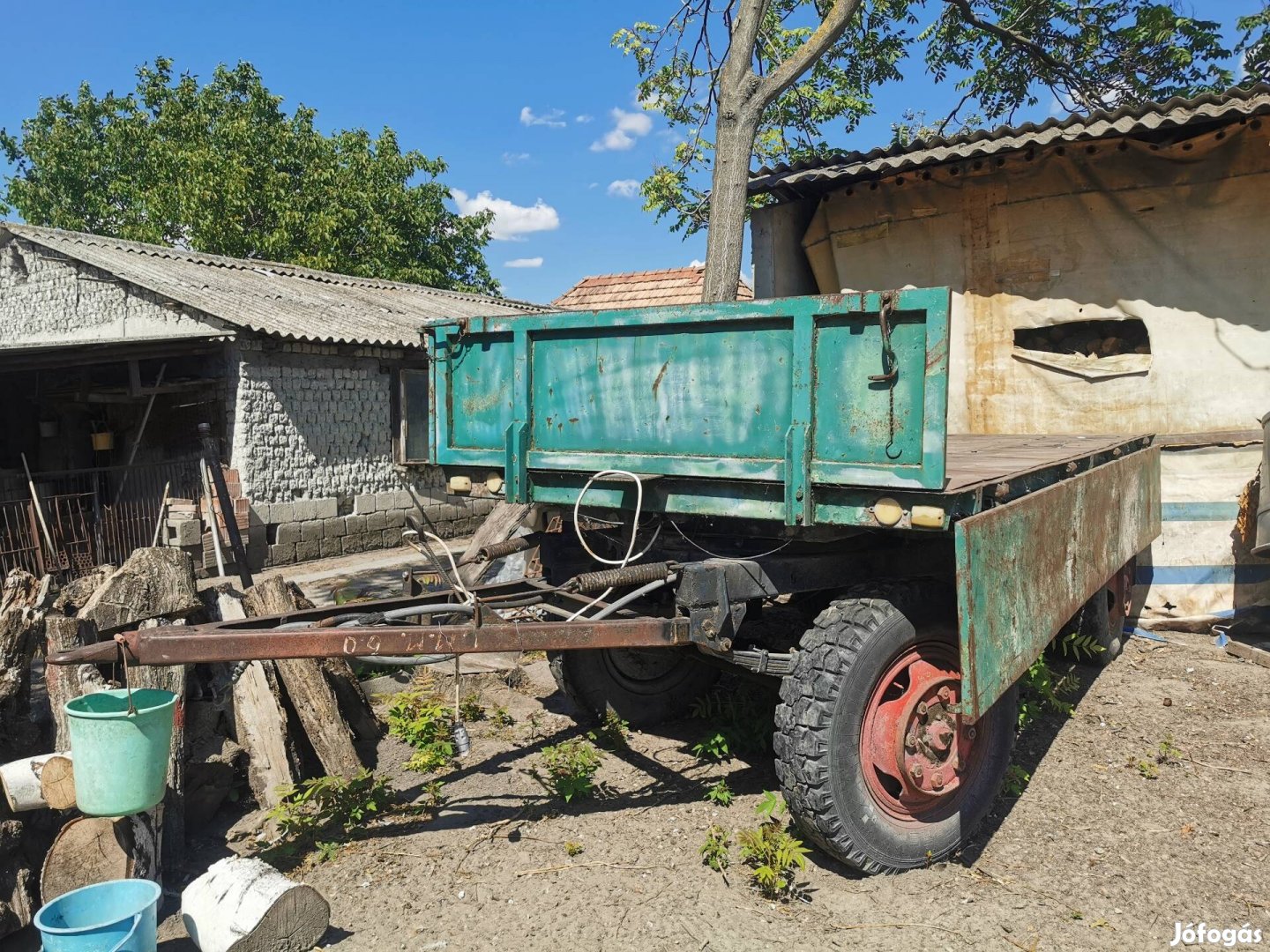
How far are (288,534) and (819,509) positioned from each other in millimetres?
8933

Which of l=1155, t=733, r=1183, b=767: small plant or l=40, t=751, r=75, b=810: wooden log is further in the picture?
l=1155, t=733, r=1183, b=767: small plant

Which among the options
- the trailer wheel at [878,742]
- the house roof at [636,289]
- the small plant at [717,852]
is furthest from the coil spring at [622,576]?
the house roof at [636,289]

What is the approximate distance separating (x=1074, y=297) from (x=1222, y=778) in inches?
169

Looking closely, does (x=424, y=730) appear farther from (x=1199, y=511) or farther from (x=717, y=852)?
(x=1199, y=511)

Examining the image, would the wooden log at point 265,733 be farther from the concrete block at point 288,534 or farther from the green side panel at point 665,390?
the concrete block at point 288,534

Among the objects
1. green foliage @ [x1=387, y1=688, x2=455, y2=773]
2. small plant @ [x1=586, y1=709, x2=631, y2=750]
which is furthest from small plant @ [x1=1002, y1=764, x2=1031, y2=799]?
green foliage @ [x1=387, y1=688, x2=455, y2=773]

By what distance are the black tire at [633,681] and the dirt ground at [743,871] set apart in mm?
164

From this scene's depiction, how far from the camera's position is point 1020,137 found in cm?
650

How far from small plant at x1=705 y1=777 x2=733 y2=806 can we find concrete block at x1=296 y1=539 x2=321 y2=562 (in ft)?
26.6

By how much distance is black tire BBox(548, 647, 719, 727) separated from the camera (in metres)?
4.45

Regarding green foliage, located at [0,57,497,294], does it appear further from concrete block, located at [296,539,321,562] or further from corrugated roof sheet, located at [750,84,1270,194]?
corrugated roof sheet, located at [750,84,1270,194]

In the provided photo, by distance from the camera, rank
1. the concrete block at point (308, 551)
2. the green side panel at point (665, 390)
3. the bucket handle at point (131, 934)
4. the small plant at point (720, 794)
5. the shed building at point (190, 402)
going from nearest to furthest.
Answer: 1. the bucket handle at point (131, 934)
2. the green side panel at point (665, 390)
3. the small plant at point (720, 794)
4. the shed building at point (190, 402)
5. the concrete block at point (308, 551)

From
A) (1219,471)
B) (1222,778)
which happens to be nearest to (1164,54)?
(1219,471)

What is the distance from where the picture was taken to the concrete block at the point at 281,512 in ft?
33.8
